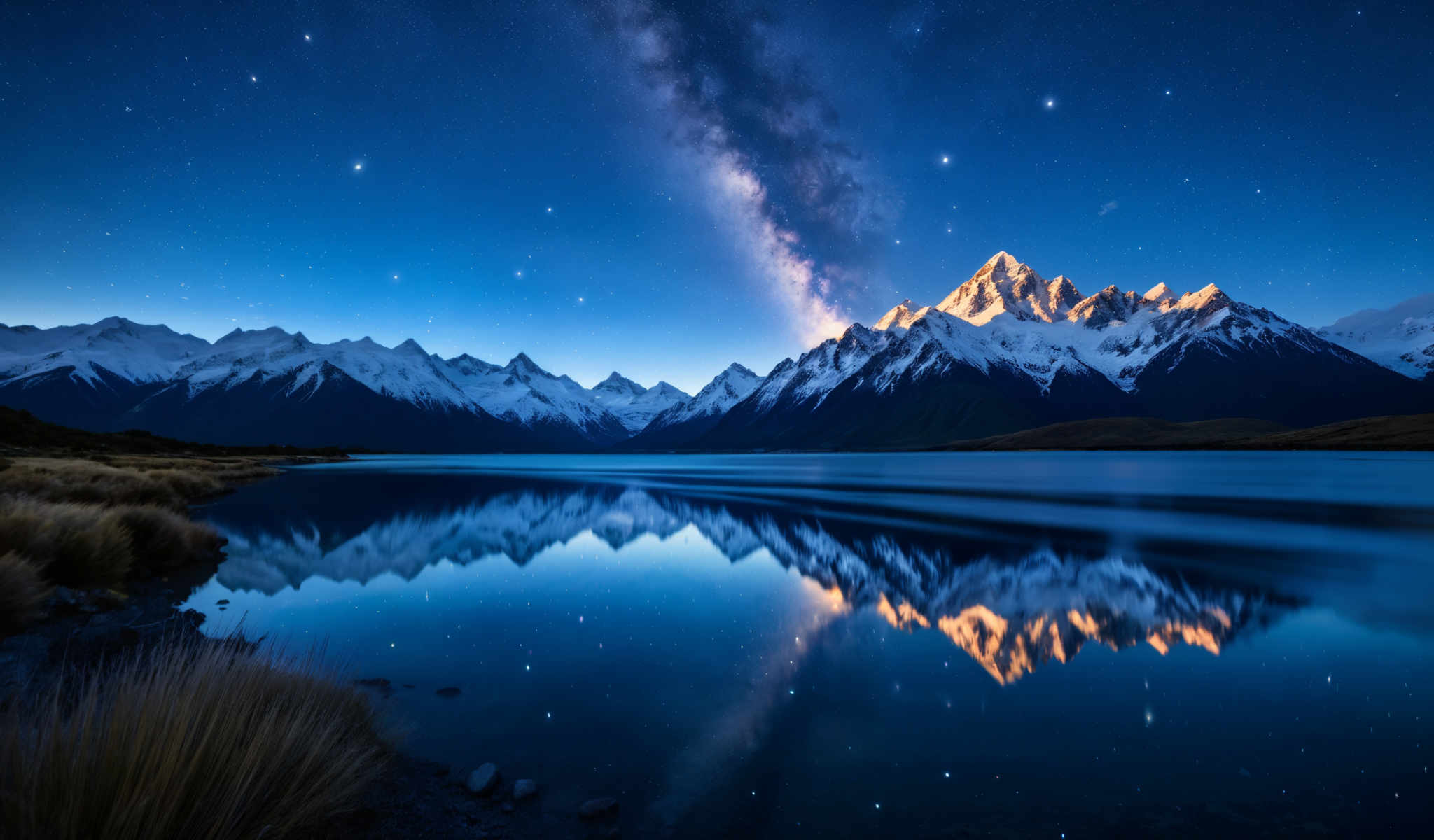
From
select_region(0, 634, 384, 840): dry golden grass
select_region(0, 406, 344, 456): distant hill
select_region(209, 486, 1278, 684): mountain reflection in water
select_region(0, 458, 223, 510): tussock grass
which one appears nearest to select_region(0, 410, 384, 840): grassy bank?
select_region(0, 634, 384, 840): dry golden grass

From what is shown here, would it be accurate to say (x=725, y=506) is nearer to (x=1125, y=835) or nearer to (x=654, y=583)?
(x=654, y=583)

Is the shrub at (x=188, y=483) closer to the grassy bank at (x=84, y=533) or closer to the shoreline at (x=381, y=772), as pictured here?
the grassy bank at (x=84, y=533)

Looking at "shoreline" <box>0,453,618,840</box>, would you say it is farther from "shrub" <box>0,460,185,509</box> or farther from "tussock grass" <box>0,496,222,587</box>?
"shrub" <box>0,460,185,509</box>

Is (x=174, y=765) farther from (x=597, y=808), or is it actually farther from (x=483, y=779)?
(x=597, y=808)

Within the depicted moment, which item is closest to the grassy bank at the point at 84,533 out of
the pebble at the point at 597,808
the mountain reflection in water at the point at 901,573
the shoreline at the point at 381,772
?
the shoreline at the point at 381,772

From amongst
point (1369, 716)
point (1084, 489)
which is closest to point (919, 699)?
point (1369, 716)

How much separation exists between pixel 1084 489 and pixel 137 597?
169ft

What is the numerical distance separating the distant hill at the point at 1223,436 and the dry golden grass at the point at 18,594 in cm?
15498

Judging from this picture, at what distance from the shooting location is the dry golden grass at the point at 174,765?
294cm

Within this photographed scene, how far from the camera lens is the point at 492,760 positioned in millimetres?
6547

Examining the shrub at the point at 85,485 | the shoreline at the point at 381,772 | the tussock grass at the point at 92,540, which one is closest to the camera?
the shoreline at the point at 381,772

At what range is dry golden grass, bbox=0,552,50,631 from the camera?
757 centimetres

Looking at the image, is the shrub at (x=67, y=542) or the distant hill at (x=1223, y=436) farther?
the distant hill at (x=1223, y=436)

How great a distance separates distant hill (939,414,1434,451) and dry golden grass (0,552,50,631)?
154979 mm
